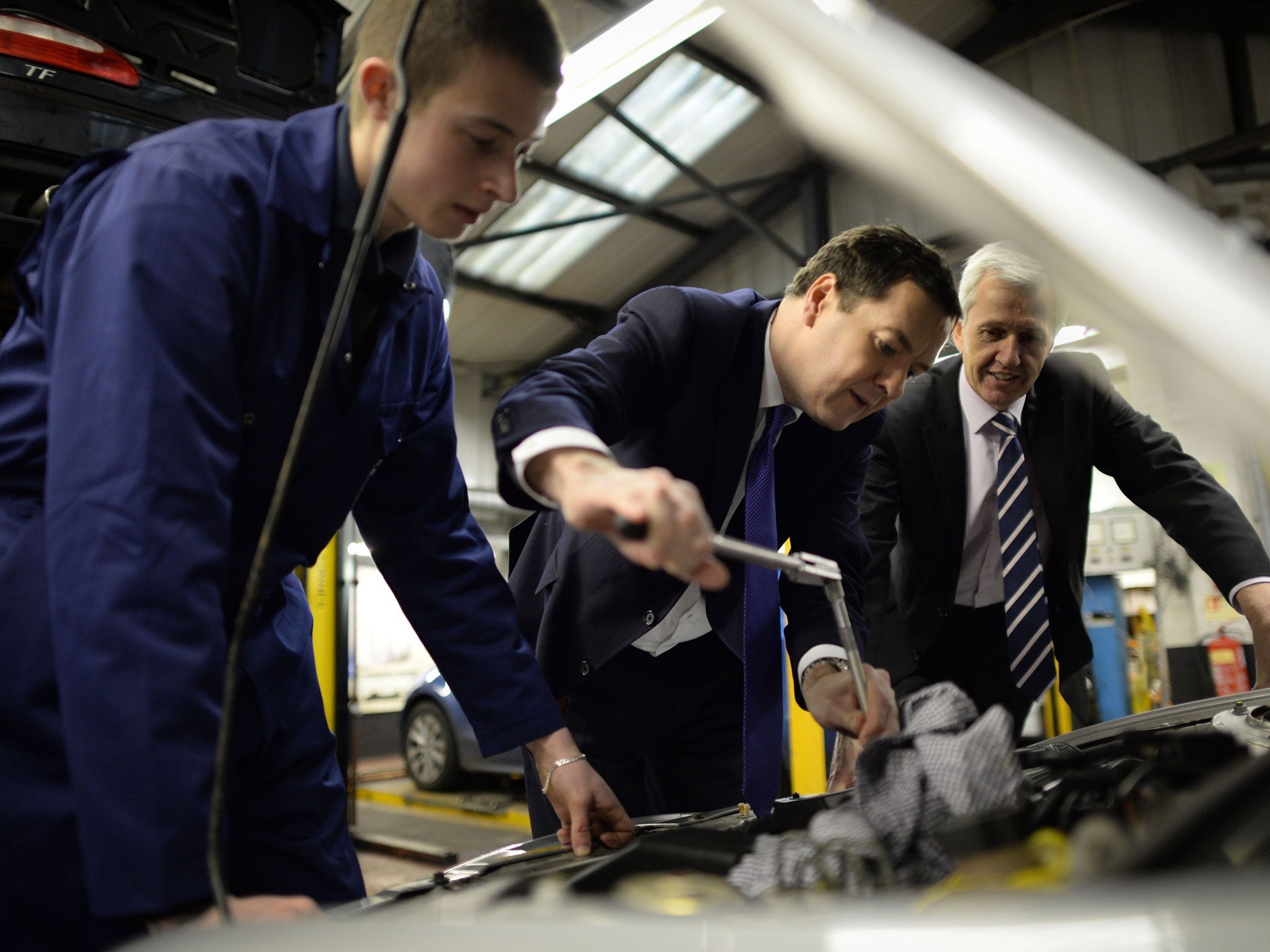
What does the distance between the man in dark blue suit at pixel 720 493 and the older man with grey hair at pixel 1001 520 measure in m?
0.08

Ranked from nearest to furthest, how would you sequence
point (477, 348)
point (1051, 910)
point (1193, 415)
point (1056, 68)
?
point (1051, 910), point (1193, 415), point (1056, 68), point (477, 348)

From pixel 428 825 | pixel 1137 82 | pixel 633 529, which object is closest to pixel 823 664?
pixel 633 529

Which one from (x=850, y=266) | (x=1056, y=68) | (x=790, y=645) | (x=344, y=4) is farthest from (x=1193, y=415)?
(x=344, y=4)

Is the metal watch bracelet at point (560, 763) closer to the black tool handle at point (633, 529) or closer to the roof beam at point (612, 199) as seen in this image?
the black tool handle at point (633, 529)

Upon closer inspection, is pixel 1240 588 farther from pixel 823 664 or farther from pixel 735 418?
pixel 735 418

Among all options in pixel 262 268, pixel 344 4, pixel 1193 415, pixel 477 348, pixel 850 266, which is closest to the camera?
pixel 1193 415

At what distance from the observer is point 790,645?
125 centimetres

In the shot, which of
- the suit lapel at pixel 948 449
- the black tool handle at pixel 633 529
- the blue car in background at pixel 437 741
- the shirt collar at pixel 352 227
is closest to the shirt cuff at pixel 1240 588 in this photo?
the suit lapel at pixel 948 449

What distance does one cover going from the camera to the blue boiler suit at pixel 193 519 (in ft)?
1.92

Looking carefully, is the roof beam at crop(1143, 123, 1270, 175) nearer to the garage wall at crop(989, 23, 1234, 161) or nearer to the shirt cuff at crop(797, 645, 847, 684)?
the garage wall at crop(989, 23, 1234, 161)

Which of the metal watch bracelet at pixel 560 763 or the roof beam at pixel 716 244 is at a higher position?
the roof beam at pixel 716 244

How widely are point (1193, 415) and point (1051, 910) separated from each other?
0.28m

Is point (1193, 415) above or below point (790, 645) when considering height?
above

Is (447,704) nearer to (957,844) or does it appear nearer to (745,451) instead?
(745,451)
